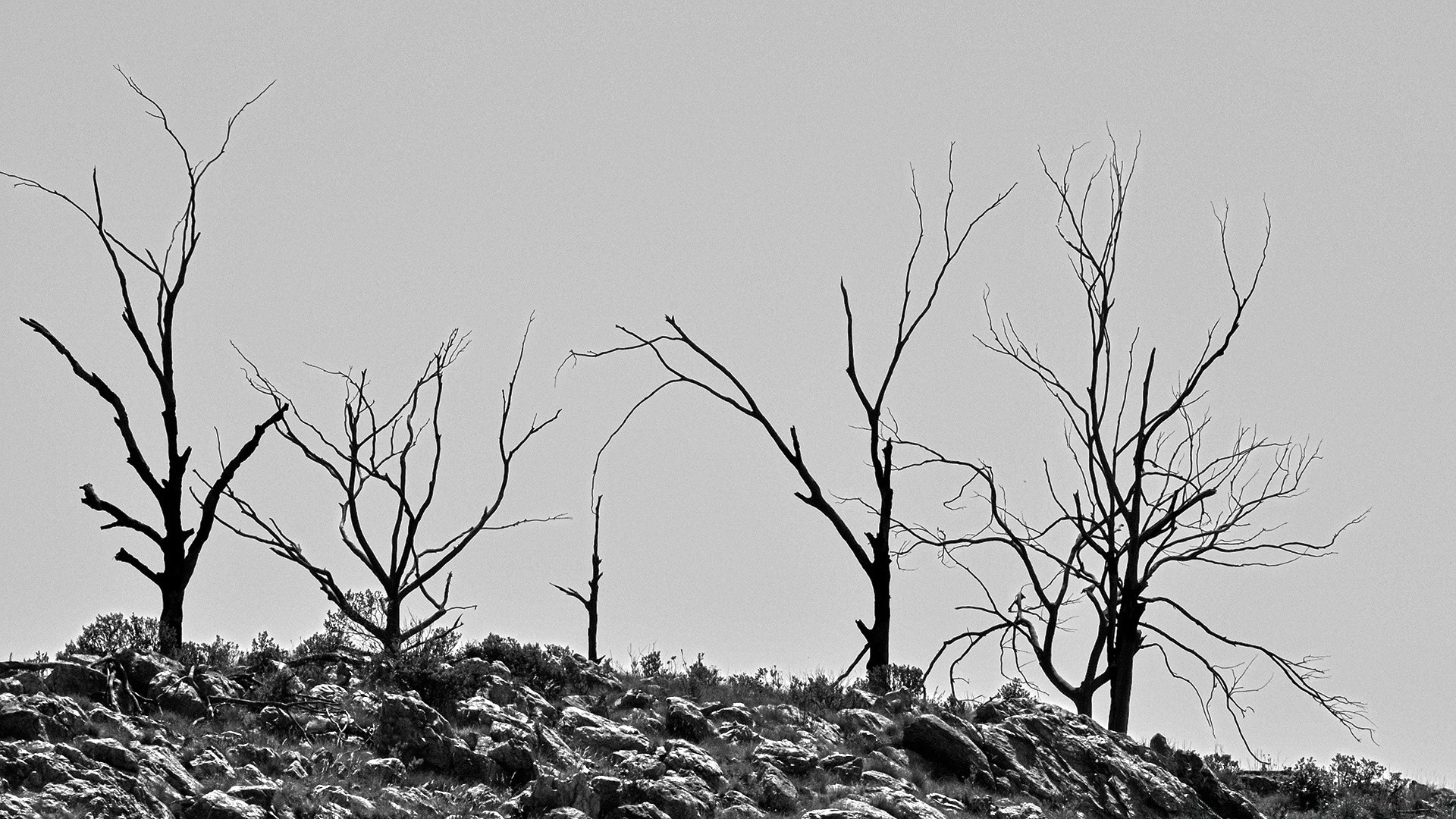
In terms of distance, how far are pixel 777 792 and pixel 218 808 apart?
6284 millimetres

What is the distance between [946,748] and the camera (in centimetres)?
1730

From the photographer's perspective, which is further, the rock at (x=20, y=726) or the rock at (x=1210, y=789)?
the rock at (x=1210, y=789)

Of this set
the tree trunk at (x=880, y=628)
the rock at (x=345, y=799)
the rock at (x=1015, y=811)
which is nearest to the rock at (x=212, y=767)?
the rock at (x=345, y=799)

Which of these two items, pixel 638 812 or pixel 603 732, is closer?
pixel 638 812

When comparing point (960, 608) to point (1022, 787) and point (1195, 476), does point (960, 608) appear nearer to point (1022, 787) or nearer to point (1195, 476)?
point (1195, 476)

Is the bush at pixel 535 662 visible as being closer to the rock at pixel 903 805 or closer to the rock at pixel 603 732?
the rock at pixel 603 732

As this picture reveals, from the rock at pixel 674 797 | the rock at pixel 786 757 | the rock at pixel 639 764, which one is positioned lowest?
the rock at pixel 674 797

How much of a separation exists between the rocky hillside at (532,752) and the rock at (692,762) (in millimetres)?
28

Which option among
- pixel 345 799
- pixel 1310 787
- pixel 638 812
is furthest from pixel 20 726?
pixel 1310 787

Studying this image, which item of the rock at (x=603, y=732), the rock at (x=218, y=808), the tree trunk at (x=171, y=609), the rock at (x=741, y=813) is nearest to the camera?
the rock at (x=218, y=808)

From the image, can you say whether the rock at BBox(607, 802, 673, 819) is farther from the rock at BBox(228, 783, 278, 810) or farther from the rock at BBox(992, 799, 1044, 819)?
the rock at BBox(992, 799, 1044, 819)

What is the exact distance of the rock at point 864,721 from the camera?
1805cm

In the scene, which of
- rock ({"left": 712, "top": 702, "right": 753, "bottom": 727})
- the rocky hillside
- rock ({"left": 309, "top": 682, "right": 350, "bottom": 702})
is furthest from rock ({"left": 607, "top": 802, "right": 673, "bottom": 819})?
rock ({"left": 309, "top": 682, "right": 350, "bottom": 702})

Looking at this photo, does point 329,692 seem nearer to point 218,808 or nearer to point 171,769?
point 171,769
